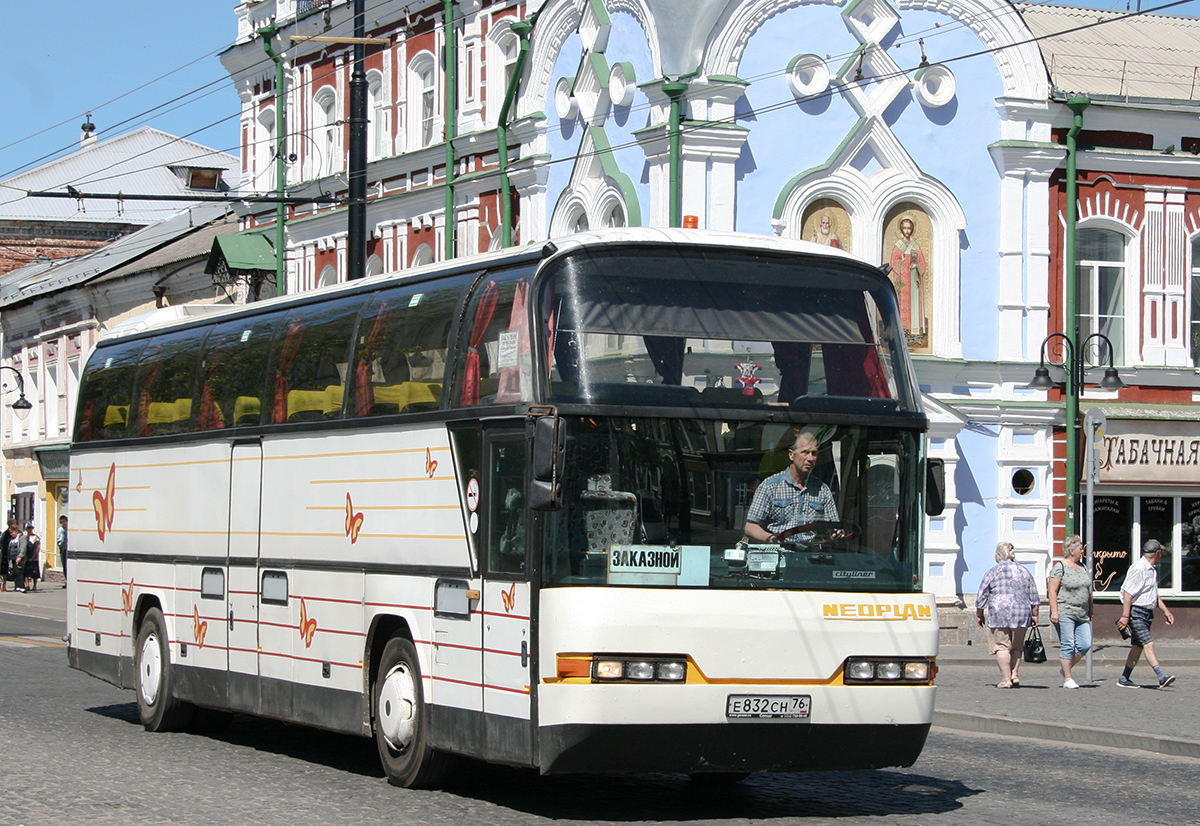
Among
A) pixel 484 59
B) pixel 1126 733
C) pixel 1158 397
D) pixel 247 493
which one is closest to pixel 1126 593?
pixel 1126 733

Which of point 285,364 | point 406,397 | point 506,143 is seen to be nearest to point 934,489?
point 406,397

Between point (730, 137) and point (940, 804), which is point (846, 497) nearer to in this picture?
point (940, 804)

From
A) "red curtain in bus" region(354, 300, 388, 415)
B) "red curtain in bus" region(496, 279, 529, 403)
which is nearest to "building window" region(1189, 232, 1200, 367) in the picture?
"red curtain in bus" region(354, 300, 388, 415)

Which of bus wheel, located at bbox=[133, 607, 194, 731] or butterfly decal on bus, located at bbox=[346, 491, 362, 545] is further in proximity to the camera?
bus wheel, located at bbox=[133, 607, 194, 731]

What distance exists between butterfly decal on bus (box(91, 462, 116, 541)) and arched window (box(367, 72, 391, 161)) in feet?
64.1

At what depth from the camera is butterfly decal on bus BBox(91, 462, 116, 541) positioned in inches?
656

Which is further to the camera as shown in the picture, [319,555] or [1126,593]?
[1126,593]

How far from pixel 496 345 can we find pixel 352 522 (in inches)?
90.0

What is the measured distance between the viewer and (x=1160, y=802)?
38.3 ft

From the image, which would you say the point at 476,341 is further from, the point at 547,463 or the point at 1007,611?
the point at 1007,611

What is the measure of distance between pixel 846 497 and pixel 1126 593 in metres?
11.5

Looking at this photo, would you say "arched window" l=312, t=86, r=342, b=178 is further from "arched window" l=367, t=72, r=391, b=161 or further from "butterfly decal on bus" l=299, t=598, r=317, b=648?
"butterfly decal on bus" l=299, t=598, r=317, b=648

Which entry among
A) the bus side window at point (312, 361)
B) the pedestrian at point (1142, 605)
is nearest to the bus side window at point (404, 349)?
the bus side window at point (312, 361)

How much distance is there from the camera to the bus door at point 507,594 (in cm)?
1022
